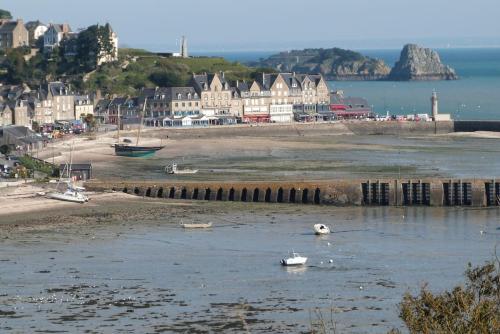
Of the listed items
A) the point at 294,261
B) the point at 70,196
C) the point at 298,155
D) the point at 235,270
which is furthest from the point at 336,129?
the point at 235,270

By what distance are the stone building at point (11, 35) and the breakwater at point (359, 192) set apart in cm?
6194

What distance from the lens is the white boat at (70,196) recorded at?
60.2 metres

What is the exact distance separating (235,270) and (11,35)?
83.0 metres

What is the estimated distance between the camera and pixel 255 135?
339 ft

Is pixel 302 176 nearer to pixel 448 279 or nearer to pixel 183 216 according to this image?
pixel 183 216

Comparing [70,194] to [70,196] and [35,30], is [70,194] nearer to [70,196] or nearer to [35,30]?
[70,196]

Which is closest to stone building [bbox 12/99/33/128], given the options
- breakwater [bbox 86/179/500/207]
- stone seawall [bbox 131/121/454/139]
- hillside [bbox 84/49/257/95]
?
stone seawall [bbox 131/121/454/139]

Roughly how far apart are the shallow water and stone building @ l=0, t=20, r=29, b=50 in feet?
224

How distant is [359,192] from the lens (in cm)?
6197

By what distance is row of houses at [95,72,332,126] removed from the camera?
10894 centimetres

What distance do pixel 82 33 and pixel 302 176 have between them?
52154 mm

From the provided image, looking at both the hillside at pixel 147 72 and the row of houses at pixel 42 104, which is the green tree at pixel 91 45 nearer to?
the hillside at pixel 147 72

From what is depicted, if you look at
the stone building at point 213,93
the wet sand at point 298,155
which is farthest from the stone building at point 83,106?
the wet sand at point 298,155

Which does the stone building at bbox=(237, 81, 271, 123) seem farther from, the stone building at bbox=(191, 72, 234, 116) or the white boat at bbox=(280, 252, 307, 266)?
the white boat at bbox=(280, 252, 307, 266)
